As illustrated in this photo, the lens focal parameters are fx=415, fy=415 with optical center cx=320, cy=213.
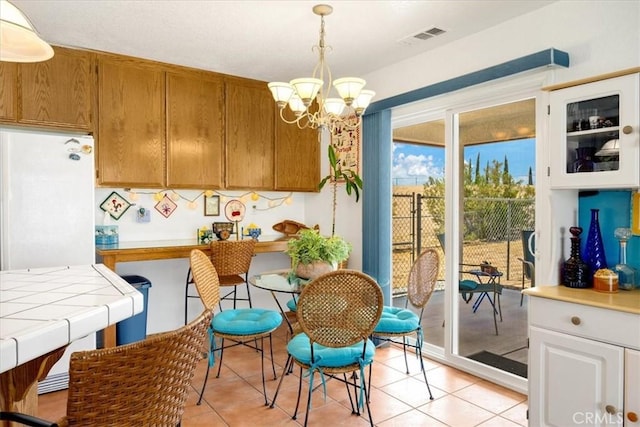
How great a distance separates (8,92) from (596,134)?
393cm

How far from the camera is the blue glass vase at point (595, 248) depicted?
7.44 ft

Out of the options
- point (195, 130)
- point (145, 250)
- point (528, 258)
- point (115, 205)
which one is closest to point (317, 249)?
point (528, 258)

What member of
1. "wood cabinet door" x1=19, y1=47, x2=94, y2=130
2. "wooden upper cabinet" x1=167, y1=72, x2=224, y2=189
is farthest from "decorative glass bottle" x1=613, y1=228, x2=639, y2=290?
"wood cabinet door" x1=19, y1=47, x2=94, y2=130

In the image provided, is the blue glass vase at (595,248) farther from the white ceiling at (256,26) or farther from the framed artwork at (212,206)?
the framed artwork at (212,206)

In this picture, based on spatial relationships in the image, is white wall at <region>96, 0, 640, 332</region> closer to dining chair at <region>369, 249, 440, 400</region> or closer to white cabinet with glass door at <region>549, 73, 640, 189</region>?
white cabinet with glass door at <region>549, 73, 640, 189</region>

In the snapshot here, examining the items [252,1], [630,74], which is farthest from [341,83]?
[630,74]

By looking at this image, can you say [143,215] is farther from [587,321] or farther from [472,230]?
[587,321]

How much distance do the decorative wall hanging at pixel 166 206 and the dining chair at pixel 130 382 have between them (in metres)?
3.00

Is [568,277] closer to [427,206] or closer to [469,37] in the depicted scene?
[427,206]

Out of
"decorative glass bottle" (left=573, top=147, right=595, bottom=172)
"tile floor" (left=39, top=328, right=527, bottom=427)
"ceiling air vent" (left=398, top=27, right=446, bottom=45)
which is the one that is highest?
"ceiling air vent" (left=398, top=27, right=446, bottom=45)

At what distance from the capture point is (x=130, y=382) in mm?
1060

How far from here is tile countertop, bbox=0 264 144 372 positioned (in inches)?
42.3

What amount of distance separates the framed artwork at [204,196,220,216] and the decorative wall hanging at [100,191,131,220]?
74 cm

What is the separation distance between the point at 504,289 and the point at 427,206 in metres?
0.93
